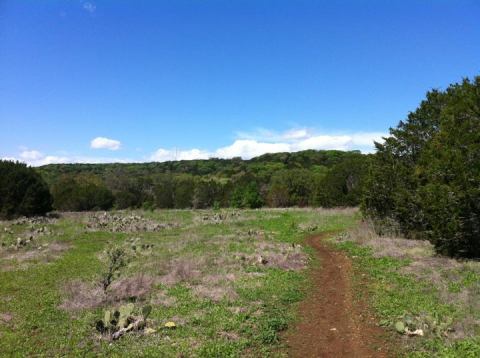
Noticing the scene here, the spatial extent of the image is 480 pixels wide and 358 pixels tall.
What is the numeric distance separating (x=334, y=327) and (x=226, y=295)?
4122 millimetres

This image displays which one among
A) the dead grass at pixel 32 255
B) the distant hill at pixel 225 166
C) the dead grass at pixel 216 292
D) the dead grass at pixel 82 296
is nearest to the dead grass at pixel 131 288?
the dead grass at pixel 82 296

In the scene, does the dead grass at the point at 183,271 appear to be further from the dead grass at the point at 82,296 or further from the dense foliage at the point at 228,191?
the dense foliage at the point at 228,191

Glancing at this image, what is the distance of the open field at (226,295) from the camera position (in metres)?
11.0

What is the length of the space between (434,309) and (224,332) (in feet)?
20.3

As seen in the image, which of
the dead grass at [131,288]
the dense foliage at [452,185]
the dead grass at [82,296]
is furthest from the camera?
the dense foliage at [452,185]

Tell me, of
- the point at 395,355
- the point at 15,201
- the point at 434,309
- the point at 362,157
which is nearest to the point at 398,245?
the point at 434,309

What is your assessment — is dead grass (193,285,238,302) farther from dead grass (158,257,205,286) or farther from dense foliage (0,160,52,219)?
dense foliage (0,160,52,219)

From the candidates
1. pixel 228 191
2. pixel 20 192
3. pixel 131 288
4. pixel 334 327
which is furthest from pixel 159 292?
pixel 228 191

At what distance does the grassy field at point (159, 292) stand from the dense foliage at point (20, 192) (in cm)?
1626

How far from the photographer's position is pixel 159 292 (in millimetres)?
15906

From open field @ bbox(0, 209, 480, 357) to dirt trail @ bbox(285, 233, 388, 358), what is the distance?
9 cm

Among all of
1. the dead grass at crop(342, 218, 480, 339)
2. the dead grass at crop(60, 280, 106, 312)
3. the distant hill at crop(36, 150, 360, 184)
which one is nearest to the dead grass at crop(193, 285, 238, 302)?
the dead grass at crop(60, 280, 106, 312)

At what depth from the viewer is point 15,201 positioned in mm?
46062

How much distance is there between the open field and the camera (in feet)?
36.0
